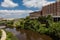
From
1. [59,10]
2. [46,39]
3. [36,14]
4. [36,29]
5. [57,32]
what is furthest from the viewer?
[36,14]

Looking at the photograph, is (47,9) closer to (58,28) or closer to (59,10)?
(59,10)

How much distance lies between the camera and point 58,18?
148 feet

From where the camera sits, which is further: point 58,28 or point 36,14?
point 36,14

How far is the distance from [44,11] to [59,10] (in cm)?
678

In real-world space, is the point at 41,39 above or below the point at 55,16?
below

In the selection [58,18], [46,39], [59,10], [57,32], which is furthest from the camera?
[59,10]

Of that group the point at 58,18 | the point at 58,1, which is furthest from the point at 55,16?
the point at 58,1

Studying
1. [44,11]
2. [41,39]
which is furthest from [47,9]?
[41,39]

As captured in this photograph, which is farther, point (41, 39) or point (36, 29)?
point (36, 29)

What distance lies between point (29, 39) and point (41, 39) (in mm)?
2049

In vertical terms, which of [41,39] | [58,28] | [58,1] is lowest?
[41,39]

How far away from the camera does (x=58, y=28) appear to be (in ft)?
76.4

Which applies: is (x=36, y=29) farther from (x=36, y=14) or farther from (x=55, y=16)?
(x=36, y=14)

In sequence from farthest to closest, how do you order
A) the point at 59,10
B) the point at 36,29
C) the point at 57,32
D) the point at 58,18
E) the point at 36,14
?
1. the point at 36,14
2. the point at 59,10
3. the point at 58,18
4. the point at 36,29
5. the point at 57,32
